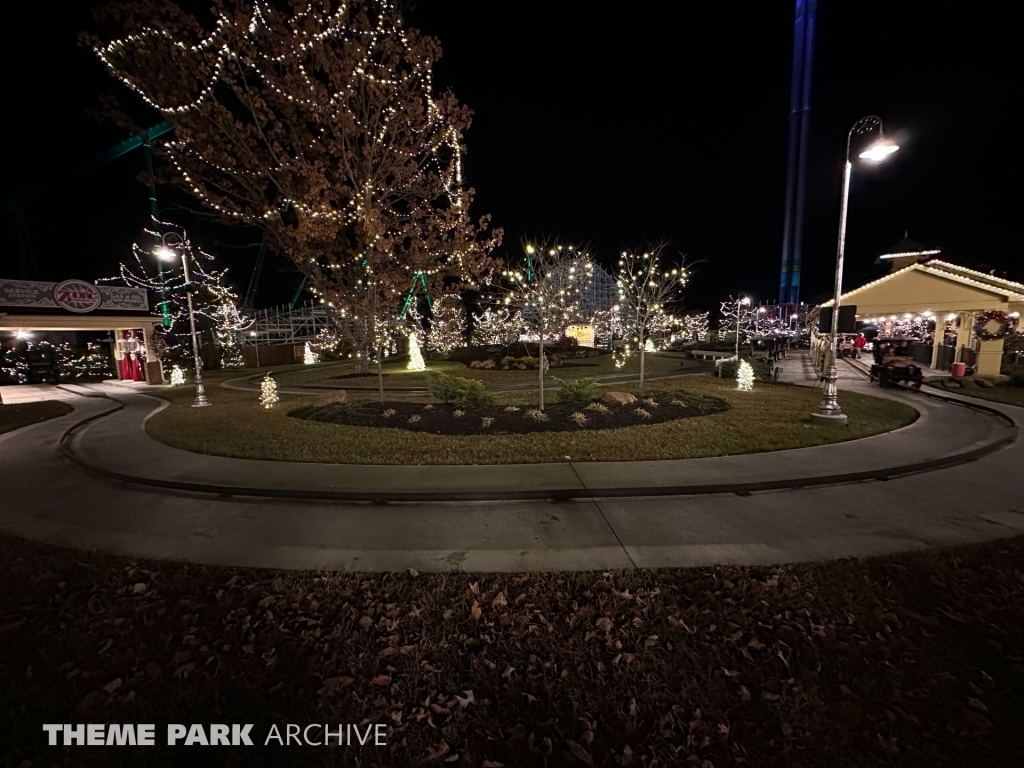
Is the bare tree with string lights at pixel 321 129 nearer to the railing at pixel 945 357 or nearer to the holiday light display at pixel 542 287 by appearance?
the holiday light display at pixel 542 287

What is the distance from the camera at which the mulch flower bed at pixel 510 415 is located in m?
9.77

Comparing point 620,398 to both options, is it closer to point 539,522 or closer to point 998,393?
point 539,522

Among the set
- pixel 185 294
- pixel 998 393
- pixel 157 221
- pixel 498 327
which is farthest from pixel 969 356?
pixel 157 221

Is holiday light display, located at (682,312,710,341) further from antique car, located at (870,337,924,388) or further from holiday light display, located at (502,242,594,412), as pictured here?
antique car, located at (870,337,924,388)

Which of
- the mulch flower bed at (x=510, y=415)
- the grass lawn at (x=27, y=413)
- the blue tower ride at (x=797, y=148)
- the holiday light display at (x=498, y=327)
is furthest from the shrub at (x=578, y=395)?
the blue tower ride at (x=797, y=148)

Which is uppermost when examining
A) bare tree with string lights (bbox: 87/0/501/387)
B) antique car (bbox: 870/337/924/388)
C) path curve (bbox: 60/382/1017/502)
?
bare tree with string lights (bbox: 87/0/501/387)

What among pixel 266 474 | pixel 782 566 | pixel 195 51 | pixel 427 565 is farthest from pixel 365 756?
pixel 195 51

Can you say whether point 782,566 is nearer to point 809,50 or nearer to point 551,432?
point 551,432

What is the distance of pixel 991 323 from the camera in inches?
657

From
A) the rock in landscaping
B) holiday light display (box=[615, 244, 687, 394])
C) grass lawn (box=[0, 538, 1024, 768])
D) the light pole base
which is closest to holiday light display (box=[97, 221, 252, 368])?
holiday light display (box=[615, 244, 687, 394])

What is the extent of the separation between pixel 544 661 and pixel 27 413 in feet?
59.6

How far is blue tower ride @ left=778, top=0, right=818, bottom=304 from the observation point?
275 ft

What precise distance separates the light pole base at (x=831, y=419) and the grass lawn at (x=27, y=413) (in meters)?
20.1

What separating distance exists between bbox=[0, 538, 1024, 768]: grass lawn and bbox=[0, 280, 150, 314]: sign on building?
70.7ft
